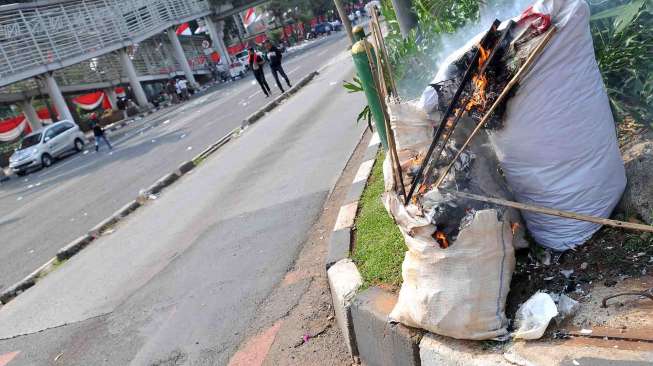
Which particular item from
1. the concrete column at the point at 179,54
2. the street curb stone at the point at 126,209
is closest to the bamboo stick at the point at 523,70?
the street curb stone at the point at 126,209

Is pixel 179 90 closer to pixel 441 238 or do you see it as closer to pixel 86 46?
pixel 86 46

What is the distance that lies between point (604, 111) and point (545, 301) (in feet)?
3.24

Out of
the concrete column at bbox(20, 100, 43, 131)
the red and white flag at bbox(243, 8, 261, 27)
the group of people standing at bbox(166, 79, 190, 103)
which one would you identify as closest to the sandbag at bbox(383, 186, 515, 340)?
the concrete column at bbox(20, 100, 43, 131)

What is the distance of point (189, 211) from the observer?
8.14 meters

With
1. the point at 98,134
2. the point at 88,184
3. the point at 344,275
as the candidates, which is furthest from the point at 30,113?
the point at 344,275

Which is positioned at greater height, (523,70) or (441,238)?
(523,70)

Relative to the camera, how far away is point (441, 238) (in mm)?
2584

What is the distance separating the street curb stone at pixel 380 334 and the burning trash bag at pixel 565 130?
0.92 m

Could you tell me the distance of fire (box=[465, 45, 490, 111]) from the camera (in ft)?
9.11

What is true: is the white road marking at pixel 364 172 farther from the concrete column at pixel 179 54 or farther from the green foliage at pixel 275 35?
the green foliage at pixel 275 35

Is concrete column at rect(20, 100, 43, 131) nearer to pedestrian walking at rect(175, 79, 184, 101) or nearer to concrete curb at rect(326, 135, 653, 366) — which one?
pedestrian walking at rect(175, 79, 184, 101)

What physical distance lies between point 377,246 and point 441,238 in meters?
1.47

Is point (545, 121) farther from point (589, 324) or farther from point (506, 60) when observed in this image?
point (589, 324)

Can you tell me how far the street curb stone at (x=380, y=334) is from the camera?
2.77m
